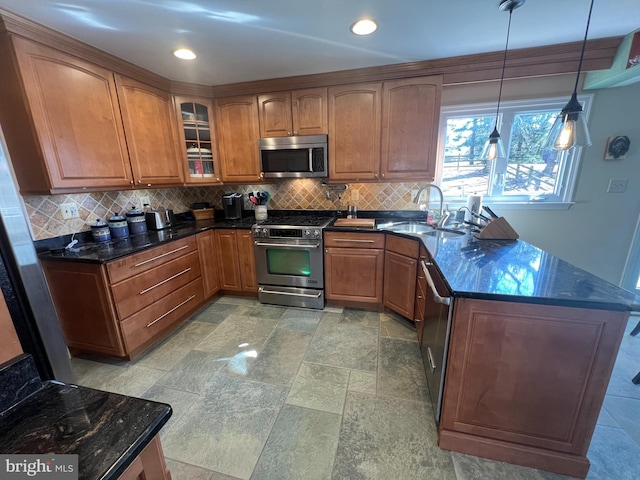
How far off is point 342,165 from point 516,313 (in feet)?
6.40

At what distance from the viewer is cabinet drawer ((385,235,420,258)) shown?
2.16m

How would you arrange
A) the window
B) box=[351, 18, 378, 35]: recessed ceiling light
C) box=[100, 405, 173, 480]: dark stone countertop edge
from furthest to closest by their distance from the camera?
the window, box=[351, 18, 378, 35]: recessed ceiling light, box=[100, 405, 173, 480]: dark stone countertop edge

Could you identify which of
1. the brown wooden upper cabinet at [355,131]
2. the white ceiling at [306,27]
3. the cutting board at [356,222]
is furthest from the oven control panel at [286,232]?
the white ceiling at [306,27]

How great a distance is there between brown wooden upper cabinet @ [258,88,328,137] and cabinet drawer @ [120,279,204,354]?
1.79 m

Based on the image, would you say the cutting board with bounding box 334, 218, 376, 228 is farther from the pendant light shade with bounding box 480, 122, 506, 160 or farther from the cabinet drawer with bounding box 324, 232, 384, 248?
the pendant light shade with bounding box 480, 122, 506, 160

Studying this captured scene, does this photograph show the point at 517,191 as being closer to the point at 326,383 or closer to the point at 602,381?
the point at 602,381

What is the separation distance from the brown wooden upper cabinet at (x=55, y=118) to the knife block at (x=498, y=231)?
9.56 feet

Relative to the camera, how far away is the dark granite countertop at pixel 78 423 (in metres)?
0.50

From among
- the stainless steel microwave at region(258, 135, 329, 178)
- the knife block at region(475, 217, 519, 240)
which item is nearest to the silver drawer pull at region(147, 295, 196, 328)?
the stainless steel microwave at region(258, 135, 329, 178)

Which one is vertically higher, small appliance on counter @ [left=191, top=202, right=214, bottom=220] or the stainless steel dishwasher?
small appliance on counter @ [left=191, top=202, right=214, bottom=220]

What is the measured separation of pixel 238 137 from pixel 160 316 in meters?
1.92

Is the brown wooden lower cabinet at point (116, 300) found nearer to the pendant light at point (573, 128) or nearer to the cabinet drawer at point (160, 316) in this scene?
the cabinet drawer at point (160, 316)

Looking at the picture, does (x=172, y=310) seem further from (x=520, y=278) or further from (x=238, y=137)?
(x=520, y=278)

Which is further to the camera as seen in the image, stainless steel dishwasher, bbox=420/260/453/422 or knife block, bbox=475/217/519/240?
knife block, bbox=475/217/519/240
